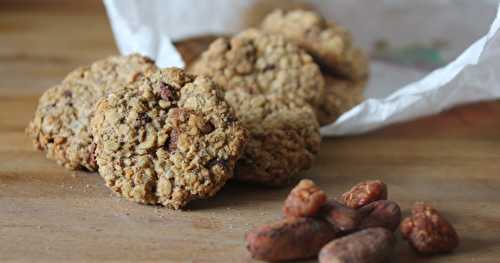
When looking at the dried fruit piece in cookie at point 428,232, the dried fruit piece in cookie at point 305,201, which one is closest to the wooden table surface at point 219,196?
the dried fruit piece in cookie at point 428,232

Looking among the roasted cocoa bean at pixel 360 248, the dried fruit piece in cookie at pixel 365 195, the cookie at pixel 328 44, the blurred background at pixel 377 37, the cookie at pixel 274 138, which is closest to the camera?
the roasted cocoa bean at pixel 360 248

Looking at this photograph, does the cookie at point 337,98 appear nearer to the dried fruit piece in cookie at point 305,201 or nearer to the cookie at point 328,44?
the cookie at point 328,44

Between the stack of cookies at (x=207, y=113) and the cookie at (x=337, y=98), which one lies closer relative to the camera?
the stack of cookies at (x=207, y=113)

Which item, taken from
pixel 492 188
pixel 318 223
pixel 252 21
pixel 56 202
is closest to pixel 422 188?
pixel 492 188

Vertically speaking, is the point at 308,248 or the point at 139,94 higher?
the point at 139,94

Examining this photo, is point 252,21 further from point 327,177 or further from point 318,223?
point 318,223

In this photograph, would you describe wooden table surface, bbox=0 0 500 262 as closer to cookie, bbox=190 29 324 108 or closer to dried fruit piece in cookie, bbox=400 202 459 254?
dried fruit piece in cookie, bbox=400 202 459 254

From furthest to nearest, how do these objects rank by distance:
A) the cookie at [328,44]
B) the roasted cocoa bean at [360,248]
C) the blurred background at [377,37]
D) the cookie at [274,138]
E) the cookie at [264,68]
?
the blurred background at [377,37]
the cookie at [328,44]
the cookie at [264,68]
the cookie at [274,138]
the roasted cocoa bean at [360,248]

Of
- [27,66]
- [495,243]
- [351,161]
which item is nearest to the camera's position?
[495,243]
